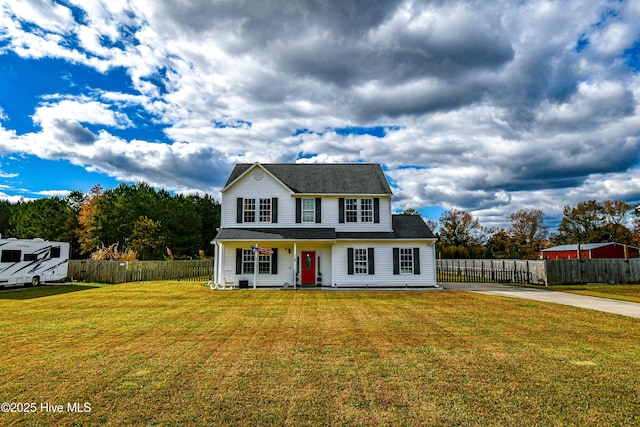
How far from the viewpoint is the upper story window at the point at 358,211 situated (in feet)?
74.1

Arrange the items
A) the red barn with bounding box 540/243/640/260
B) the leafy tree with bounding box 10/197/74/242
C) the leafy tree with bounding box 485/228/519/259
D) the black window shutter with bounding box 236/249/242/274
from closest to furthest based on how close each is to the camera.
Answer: the black window shutter with bounding box 236/249/242/274, the red barn with bounding box 540/243/640/260, the leafy tree with bounding box 10/197/74/242, the leafy tree with bounding box 485/228/519/259

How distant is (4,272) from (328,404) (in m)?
23.0

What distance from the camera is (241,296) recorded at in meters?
17.0

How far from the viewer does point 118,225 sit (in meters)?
45.2

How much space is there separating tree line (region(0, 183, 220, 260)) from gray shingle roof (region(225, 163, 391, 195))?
859 inches

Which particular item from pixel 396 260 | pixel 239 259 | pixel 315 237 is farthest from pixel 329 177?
pixel 239 259

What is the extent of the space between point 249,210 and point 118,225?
Result: 3073 centimetres

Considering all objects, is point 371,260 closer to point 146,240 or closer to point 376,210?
point 376,210

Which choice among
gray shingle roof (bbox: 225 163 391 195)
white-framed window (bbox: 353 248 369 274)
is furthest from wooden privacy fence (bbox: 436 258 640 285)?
gray shingle roof (bbox: 225 163 391 195)

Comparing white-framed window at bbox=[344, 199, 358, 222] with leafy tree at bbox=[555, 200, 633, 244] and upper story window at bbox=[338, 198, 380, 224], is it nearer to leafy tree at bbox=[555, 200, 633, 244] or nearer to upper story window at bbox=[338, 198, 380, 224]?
upper story window at bbox=[338, 198, 380, 224]

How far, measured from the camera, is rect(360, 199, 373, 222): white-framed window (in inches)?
891

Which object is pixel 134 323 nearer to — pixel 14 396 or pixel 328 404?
pixel 14 396

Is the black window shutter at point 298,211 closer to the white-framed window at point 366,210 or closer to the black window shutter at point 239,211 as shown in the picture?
the black window shutter at point 239,211

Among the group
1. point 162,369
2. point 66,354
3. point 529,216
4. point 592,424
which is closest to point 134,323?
point 66,354
